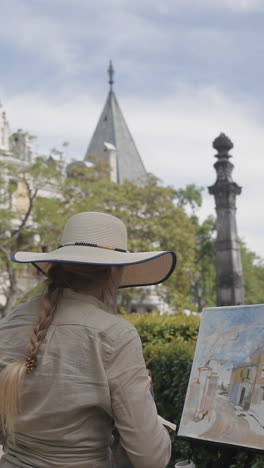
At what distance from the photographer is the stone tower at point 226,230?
496 inches

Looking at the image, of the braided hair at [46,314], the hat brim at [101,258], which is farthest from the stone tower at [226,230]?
the braided hair at [46,314]

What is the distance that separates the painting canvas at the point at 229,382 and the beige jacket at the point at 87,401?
111 centimetres

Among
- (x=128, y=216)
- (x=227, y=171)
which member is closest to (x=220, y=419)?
(x=227, y=171)

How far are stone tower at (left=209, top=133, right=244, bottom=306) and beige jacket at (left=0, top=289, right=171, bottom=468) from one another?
34.8ft

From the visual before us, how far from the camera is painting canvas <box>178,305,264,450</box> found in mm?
3170

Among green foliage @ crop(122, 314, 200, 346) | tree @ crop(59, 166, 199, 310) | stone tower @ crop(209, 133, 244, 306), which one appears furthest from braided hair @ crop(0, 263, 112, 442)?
tree @ crop(59, 166, 199, 310)

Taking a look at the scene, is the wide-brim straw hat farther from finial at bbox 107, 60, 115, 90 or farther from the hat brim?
finial at bbox 107, 60, 115, 90

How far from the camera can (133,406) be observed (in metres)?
2.06

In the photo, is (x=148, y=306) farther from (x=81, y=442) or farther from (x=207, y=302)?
(x=81, y=442)

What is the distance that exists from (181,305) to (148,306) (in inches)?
440

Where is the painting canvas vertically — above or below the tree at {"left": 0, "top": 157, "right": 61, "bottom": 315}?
below

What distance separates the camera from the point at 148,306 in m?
40.5

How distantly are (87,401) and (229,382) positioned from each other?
1505 mm

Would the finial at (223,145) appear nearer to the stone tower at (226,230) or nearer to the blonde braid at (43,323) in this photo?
the stone tower at (226,230)
